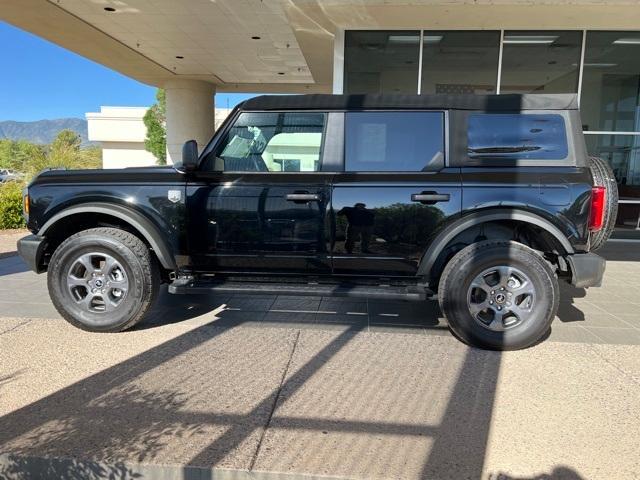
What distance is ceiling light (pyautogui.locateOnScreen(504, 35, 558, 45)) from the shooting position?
9.35 meters

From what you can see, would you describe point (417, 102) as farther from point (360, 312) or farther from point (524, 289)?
point (360, 312)

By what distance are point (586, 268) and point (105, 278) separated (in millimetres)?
3963

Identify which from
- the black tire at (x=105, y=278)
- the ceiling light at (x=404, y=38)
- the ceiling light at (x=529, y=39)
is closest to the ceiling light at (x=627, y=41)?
the ceiling light at (x=529, y=39)

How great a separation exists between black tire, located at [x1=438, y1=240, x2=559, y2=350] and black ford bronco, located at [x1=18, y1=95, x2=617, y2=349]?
0.4 inches

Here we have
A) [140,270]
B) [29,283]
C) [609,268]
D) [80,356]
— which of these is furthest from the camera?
[609,268]

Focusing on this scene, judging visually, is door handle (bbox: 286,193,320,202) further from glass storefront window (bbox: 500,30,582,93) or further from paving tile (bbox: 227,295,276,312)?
glass storefront window (bbox: 500,30,582,93)

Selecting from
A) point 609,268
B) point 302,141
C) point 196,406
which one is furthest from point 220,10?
point 196,406

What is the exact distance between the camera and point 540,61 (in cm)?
957

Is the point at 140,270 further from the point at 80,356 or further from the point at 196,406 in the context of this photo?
the point at 196,406

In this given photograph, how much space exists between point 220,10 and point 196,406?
1024cm

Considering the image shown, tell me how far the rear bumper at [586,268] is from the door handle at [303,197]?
2090 millimetres

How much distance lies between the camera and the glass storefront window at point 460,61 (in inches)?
369

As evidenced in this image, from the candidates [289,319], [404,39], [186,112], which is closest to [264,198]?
[289,319]

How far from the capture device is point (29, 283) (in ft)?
20.5
